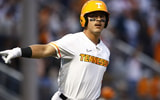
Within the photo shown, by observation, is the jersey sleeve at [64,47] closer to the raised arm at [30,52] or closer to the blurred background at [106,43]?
the raised arm at [30,52]

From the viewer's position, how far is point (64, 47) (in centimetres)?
412

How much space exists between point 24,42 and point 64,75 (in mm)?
3118

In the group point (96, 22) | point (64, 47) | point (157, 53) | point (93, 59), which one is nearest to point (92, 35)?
point (96, 22)

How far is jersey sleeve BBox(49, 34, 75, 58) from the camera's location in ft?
13.4

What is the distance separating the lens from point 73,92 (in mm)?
4242

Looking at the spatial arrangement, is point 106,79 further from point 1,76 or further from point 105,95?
point 1,76

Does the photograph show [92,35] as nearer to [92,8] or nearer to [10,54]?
[92,8]

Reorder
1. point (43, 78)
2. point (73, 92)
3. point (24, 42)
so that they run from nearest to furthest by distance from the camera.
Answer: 1. point (73, 92)
2. point (24, 42)
3. point (43, 78)

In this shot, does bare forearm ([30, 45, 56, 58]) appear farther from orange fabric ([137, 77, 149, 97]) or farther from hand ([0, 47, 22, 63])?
orange fabric ([137, 77, 149, 97])

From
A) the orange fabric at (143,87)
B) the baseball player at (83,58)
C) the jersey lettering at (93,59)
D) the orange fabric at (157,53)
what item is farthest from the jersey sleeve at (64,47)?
the orange fabric at (157,53)

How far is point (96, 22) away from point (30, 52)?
0.83 meters

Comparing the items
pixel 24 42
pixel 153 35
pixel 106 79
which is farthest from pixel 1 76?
pixel 153 35

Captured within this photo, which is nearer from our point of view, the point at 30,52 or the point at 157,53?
the point at 30,52

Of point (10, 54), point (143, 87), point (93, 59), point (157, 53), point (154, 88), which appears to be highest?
point (10, 54)
